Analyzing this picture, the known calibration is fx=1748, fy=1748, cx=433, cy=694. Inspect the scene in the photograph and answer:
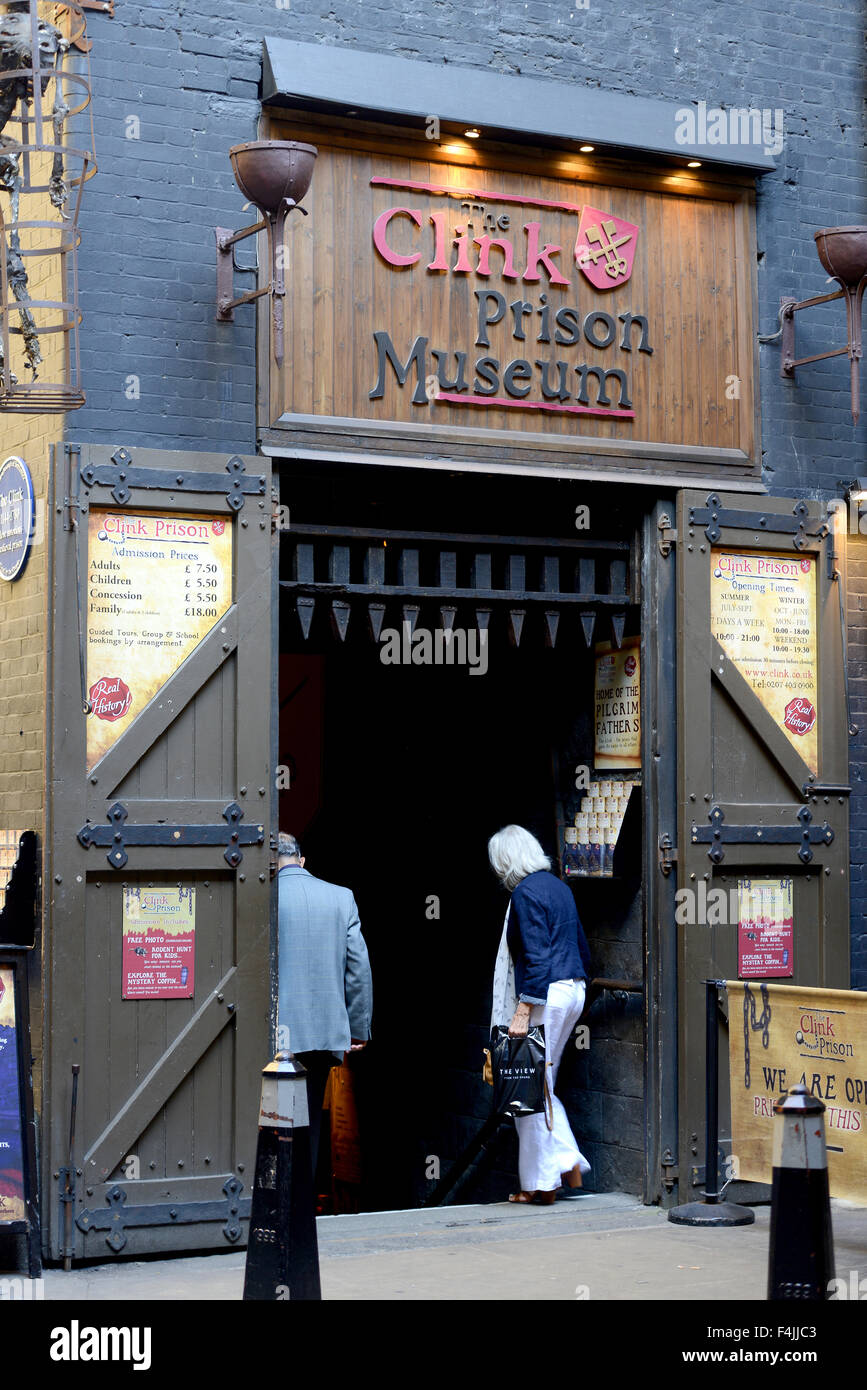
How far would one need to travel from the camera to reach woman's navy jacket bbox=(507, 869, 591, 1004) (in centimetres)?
870

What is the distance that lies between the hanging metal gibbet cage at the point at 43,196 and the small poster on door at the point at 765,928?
410cm

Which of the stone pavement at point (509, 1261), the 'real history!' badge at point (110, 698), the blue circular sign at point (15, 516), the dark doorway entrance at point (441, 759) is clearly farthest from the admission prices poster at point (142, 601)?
the stone pavement at point (509, 1261)

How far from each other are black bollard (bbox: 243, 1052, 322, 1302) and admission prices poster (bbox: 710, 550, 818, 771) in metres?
3.89

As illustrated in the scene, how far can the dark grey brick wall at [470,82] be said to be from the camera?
758cm

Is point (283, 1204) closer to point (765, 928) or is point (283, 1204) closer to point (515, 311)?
point (765, 928)

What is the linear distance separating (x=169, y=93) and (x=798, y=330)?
3.46m

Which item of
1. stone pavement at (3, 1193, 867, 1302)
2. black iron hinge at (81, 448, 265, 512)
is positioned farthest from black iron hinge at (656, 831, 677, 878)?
black iron hinge at (81, 448, 265, 512)

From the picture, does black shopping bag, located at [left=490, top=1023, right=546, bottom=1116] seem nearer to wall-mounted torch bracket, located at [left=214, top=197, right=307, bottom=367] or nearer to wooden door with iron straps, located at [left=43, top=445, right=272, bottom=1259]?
wooden door with iron straps, located at [left=43, top=445, right=272, bottom=1259]

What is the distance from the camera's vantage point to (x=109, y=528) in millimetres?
7484

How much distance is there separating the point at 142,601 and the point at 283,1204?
9.49ft

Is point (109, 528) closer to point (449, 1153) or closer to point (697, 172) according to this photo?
point (697, 172)

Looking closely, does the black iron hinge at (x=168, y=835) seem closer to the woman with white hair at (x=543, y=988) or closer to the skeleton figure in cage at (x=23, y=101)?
the woman with white hair at (x=543, y=988)
